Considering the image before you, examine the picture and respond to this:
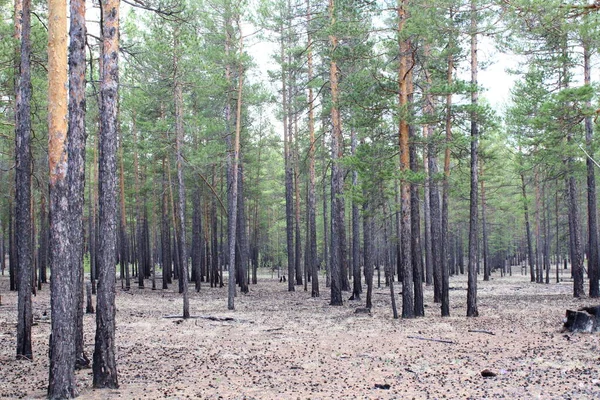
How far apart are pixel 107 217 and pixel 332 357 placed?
5085 mm

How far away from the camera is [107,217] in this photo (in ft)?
24.6

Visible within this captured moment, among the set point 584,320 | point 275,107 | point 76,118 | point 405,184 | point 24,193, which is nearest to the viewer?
point 76,118

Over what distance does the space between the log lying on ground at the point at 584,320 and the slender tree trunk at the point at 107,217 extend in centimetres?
1025

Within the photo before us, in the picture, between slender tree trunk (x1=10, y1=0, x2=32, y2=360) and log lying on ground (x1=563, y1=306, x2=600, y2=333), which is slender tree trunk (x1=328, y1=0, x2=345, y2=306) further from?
slender tree trunk (x1=10, y1=0, x2=32, y2=360)

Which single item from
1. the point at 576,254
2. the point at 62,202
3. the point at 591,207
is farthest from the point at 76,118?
the point at 576,254

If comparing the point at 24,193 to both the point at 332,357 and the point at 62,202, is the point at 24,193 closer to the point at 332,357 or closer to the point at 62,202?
the point at 62,202

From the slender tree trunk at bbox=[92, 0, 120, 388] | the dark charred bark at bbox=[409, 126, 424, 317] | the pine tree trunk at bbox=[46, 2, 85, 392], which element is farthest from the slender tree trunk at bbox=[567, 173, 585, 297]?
the pine tree trunk at bbox=[46, 2, 85, 392]

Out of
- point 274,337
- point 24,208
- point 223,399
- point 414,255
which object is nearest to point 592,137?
point 414,255

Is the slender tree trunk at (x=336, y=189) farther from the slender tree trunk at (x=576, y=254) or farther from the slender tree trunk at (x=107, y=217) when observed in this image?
the slender tree trunk at (x=107, y=217)

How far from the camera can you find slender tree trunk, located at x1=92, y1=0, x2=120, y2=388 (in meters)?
7.42

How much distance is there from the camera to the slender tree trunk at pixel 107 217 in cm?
742

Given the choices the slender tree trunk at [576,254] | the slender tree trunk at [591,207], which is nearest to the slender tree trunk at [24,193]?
the slender tree trunk at [591,207]

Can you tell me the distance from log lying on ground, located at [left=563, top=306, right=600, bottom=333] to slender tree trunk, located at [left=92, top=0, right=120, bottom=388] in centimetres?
1025

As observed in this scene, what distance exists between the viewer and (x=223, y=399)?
695 cm
